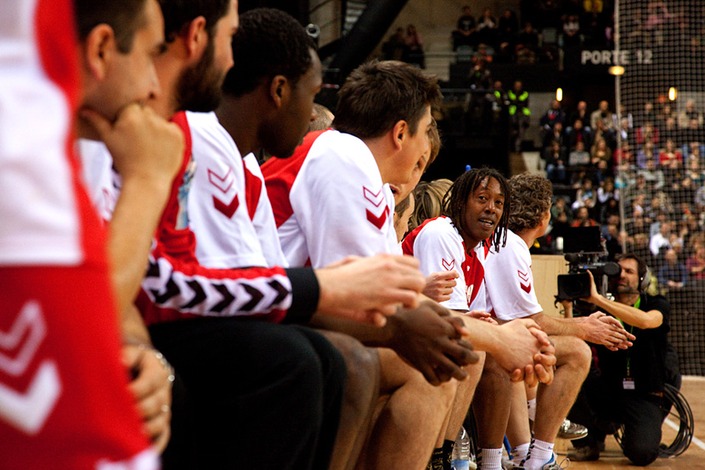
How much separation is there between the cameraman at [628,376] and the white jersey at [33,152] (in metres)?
5.57

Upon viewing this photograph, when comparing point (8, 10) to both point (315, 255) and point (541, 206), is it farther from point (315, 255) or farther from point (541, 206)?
point (541, 206)

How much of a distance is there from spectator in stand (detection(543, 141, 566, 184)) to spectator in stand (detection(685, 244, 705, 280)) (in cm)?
266

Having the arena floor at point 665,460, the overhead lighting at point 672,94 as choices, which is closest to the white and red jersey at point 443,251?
the arena floor at point 665,460

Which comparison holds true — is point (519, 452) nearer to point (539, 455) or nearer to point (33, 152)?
point (539, 455)

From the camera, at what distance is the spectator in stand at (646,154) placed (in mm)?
15352

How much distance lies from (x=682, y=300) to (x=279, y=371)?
1228 centimetres

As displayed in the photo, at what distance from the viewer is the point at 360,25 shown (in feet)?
52.7

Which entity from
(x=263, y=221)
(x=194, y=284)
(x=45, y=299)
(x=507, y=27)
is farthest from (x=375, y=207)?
(x=507, y=27)

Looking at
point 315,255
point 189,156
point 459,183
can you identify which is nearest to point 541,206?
point 459,183

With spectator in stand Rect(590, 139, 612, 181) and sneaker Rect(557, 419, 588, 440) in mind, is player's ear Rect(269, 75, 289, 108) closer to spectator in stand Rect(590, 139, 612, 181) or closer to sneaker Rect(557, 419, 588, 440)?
sneaker Rect(557, 419, 588, 440)

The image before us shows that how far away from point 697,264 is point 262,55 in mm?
12477

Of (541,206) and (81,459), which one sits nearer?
(81,459)

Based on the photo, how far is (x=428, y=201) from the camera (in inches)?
194

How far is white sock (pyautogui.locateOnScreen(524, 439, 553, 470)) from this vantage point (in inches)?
168
